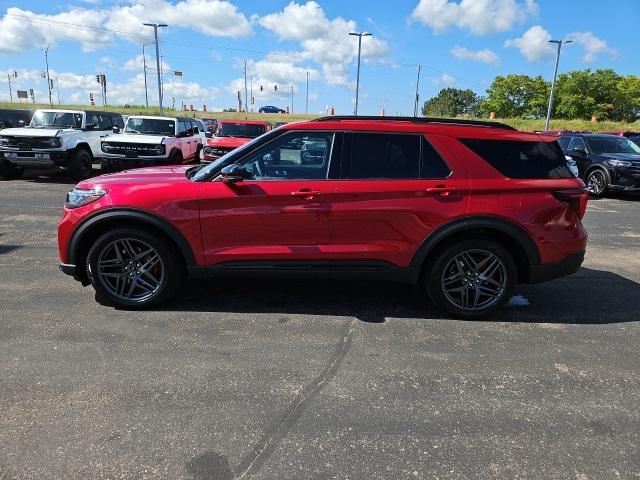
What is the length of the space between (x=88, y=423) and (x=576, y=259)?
4.05 metres

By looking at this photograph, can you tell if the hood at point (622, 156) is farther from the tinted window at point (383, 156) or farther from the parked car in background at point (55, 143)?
the parked car in background at point (55, 143)

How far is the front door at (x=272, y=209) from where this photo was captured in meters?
4.24

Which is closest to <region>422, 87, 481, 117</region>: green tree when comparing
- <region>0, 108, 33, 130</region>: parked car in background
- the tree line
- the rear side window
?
the tree line

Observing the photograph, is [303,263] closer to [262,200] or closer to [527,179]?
[262,200]

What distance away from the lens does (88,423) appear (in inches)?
112

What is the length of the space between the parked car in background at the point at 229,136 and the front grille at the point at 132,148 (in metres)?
1.42

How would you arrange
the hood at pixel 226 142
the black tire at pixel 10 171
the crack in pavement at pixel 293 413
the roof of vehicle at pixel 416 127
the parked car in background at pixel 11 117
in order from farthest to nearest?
the parked car in background at pixel 11 117 → the hood at pixel 226 142 → the black tire at pixel 10 171 → the roof of vehicle at pixel 416 127 → the crack in pavement at pixel 293 413

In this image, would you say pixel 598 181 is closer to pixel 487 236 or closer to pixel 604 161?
pixel 604 161

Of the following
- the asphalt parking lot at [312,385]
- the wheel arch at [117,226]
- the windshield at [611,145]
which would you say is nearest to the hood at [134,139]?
the asphalt parking lot at [312,385]

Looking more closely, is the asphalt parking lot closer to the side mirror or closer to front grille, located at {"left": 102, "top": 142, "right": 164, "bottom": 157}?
the side mirror

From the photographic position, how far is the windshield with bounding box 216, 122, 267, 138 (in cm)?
1552

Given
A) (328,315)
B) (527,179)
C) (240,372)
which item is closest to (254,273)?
(328,315)

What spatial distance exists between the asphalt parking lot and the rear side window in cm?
132

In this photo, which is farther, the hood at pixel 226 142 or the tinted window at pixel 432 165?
the hood at pixel 226 142
